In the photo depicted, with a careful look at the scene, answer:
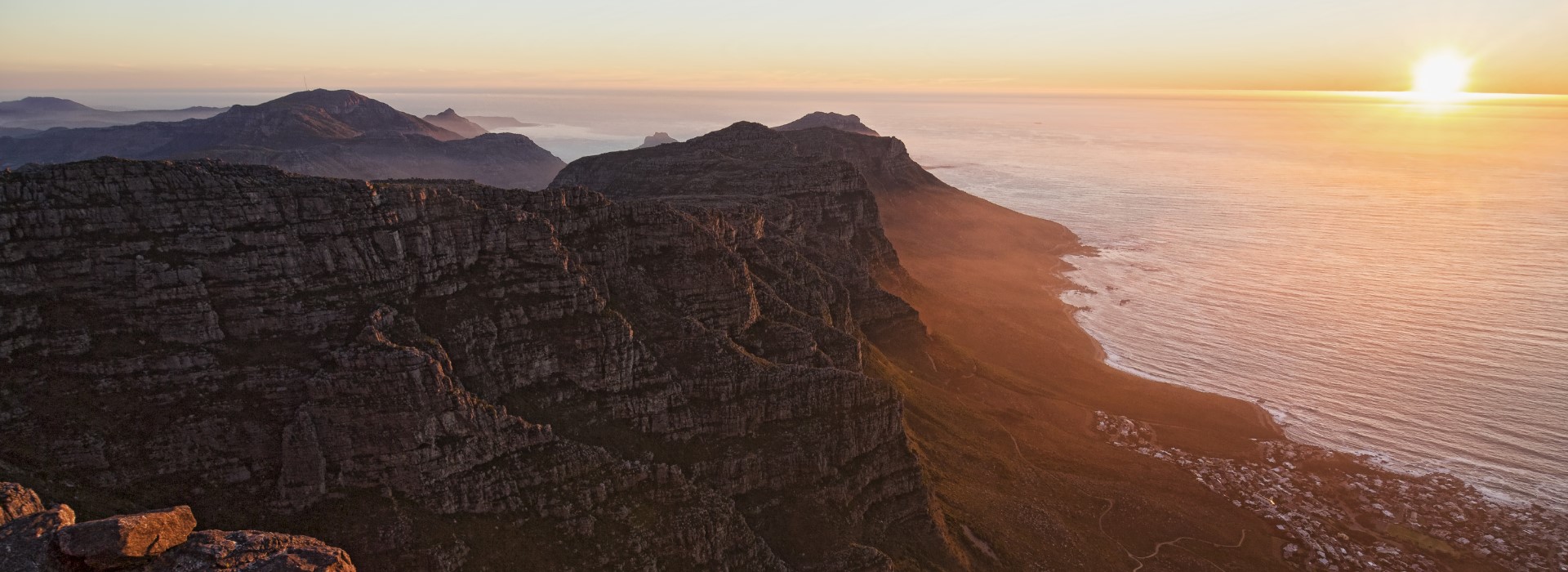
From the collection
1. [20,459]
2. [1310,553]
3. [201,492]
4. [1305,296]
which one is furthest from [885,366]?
[1305,296]

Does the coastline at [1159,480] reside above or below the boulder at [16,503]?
below

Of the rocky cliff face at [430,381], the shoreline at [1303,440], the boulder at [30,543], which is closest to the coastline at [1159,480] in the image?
the shoreline at [1303,440]

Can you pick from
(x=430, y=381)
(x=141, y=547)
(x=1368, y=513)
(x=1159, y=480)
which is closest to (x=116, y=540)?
(x=141, y=547)

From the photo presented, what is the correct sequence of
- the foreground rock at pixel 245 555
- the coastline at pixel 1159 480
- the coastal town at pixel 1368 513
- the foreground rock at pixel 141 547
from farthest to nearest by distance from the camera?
1. the coastal town at pixel 1368 513
2. the coastline at pixel 1159 480
3. the foreground rock at pixel 245 555
4. the foreground rock at pixel 141 547

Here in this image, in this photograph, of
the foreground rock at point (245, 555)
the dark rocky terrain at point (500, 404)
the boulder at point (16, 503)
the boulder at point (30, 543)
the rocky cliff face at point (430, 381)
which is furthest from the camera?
the dark rocky terrain at point (500, 404)

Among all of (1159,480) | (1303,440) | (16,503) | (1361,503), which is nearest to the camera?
(16,503)

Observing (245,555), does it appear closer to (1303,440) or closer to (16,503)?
(16,503)

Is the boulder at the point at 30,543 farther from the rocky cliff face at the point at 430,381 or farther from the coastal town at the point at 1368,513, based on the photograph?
the coastal town at the point at 1368,513

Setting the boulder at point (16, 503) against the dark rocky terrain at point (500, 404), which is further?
the dark rocky terrain at point (500, 404)

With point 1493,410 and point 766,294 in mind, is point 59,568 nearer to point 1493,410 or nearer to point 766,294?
point 766,294
